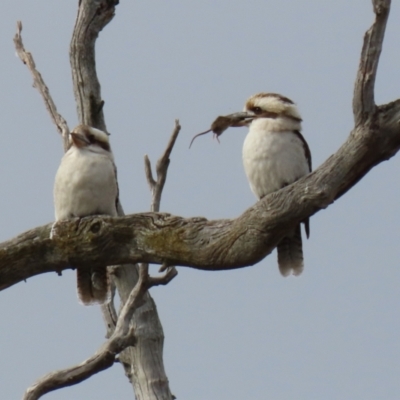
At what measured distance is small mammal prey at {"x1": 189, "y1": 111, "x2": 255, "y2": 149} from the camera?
838 centimetres

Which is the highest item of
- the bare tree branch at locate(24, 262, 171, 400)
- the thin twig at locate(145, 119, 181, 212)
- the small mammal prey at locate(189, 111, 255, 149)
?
the small mammal prey at locate(189, 111, 255, 149)

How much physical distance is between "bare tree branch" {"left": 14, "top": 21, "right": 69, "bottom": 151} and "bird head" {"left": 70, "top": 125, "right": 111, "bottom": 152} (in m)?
1.44

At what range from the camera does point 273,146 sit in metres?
8.45

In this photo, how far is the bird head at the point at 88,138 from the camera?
8.77 meters

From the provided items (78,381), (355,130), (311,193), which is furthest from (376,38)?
(78,381)

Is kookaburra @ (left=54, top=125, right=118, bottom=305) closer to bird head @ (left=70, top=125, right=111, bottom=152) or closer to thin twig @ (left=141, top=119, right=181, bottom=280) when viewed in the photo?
bird head @ (left=70, top=125, right=111, bottom=152)

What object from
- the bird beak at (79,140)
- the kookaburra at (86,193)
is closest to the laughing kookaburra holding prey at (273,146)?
the kookaburra at (86,193)

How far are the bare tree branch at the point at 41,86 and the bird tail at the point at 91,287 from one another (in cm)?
214

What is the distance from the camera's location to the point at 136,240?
271 inches

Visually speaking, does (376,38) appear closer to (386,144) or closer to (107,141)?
(386,144)

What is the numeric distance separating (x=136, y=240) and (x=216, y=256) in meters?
0.64

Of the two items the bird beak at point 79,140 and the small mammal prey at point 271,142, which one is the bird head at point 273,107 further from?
the bird beak at point 79,140

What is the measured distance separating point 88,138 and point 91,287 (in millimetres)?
1263

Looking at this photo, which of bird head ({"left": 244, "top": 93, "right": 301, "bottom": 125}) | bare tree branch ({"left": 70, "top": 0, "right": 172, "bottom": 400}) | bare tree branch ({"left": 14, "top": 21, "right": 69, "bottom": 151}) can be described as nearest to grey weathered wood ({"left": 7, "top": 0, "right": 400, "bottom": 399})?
bird head ({"left": 244, "top": 93, "right": 301, "bottom": 125})
